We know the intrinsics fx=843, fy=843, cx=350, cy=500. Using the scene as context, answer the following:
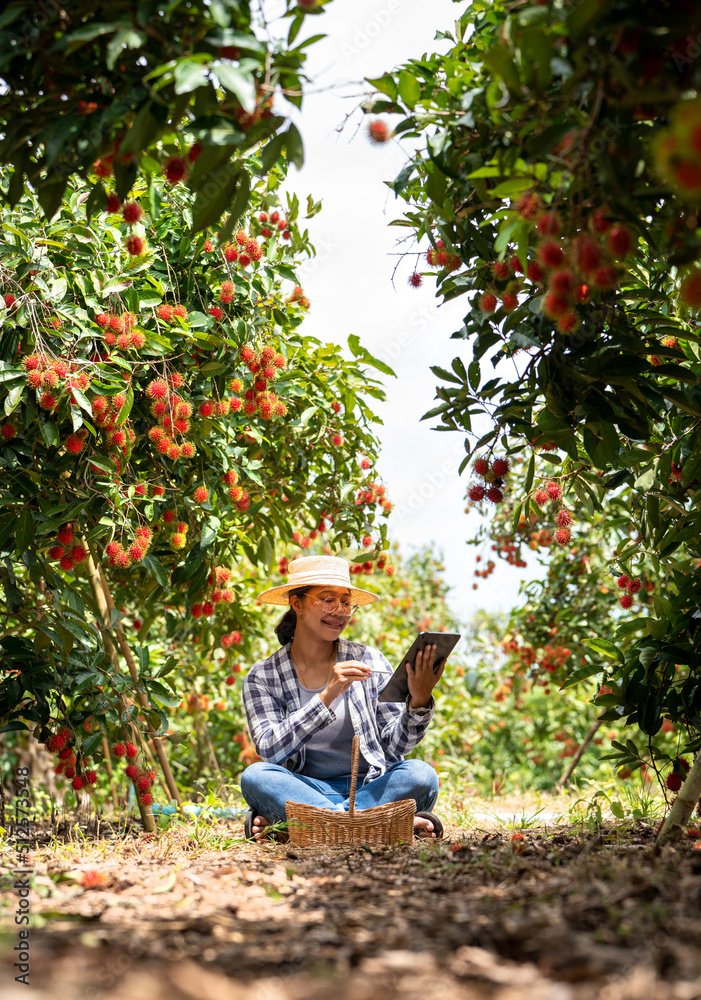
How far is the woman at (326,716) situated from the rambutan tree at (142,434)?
0.37 meters

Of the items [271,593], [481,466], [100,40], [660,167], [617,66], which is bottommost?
[271,593]

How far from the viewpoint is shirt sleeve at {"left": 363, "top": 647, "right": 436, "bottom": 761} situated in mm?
2697

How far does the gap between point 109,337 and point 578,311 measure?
1385mm

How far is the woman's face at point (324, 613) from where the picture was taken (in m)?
2.94

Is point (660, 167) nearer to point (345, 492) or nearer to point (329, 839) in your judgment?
point (329, 839)

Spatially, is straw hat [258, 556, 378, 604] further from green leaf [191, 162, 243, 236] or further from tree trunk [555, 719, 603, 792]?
green leaf [191, 162, 243, 236]

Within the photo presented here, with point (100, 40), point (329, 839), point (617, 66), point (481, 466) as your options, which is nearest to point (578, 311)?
point (481, 466)

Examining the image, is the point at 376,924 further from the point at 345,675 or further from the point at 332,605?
the point at 332,605

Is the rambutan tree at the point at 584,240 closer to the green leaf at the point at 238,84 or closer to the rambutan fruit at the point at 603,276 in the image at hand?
the rambutan fruit at the point at 603,276

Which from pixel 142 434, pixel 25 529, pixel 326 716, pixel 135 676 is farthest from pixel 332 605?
pixel 25 529

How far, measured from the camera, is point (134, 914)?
1.45m

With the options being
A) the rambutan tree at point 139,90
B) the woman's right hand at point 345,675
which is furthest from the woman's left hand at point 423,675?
the rambutan tree at point 139,90

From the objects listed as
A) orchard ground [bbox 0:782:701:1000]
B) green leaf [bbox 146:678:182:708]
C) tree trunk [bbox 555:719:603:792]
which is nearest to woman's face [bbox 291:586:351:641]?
green leaf [bbox 146:678:182:708]

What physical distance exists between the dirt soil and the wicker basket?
0.29 meters
